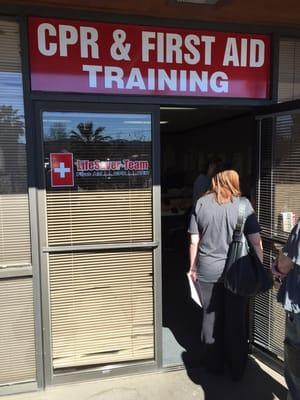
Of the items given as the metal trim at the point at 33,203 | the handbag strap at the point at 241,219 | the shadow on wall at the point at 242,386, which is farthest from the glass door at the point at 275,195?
the metal trim at the point at 33,203

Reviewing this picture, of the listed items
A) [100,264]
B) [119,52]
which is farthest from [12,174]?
[119,52]

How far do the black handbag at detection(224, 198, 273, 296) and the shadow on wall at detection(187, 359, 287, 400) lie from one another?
2.53 ft

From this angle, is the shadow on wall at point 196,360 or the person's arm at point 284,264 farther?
the shadow on wall at point 196,360

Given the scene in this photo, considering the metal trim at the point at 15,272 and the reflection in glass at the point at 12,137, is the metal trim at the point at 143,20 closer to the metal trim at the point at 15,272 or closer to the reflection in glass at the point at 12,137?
the reflection in glass at the point at 12,137

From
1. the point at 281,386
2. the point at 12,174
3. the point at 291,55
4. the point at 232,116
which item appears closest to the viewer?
the point at 12,174

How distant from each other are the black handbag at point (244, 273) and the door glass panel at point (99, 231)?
66 cm

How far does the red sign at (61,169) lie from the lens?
2.80 m

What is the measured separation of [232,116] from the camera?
750 cm

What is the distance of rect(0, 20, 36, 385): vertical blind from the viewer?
2.66m

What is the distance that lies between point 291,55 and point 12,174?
7.47 ft

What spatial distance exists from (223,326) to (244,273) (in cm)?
56

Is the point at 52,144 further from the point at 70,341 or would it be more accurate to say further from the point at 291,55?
the point at 291,55

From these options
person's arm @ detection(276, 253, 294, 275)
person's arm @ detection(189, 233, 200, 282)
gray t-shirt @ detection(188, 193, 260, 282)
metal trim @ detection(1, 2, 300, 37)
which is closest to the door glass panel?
person's arm @ detection(189, 233, 200, 282)

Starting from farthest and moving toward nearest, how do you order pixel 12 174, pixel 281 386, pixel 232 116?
pixel 232 116, pixel 281 386, pixel 12 174
